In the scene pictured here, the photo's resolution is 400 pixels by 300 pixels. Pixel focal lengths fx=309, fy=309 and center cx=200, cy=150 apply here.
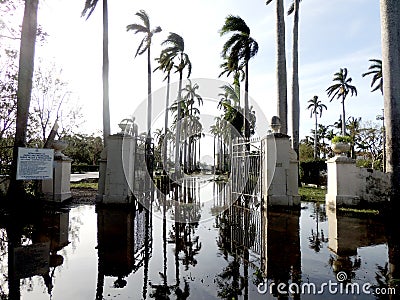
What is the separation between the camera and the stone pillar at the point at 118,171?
11.4 m

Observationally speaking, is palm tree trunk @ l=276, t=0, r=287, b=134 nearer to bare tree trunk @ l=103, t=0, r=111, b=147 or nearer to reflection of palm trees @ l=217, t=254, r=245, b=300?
bare tree trunk @ l=103, t=0, r=111, b=147

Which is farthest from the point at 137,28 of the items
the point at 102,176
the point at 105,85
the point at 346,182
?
the point at 346,182

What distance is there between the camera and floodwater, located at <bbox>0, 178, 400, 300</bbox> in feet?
13.5

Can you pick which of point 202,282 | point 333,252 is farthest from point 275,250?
point 202,282

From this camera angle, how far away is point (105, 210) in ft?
35.0

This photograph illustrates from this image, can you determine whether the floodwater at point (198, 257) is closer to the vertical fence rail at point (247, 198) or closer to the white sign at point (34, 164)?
the vertical fence rail at point (247, 198)

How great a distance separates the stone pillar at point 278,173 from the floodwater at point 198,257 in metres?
1.49

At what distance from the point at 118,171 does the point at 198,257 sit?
260 inches

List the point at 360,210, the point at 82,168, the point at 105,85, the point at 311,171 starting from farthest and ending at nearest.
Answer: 1. the point at 82,168
2. the point at 311,171
3. the point at 105,85
4. the point at 360,210

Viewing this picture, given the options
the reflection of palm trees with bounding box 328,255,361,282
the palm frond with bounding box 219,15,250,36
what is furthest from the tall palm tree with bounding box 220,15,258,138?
the reflection of palm trees with bounding box 328,255,361,282

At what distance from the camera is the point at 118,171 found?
450 inches

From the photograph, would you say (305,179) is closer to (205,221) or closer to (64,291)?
(205,221)

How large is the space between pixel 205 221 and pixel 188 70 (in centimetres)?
2488

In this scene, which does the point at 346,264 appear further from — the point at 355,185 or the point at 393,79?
the point at 393,79
